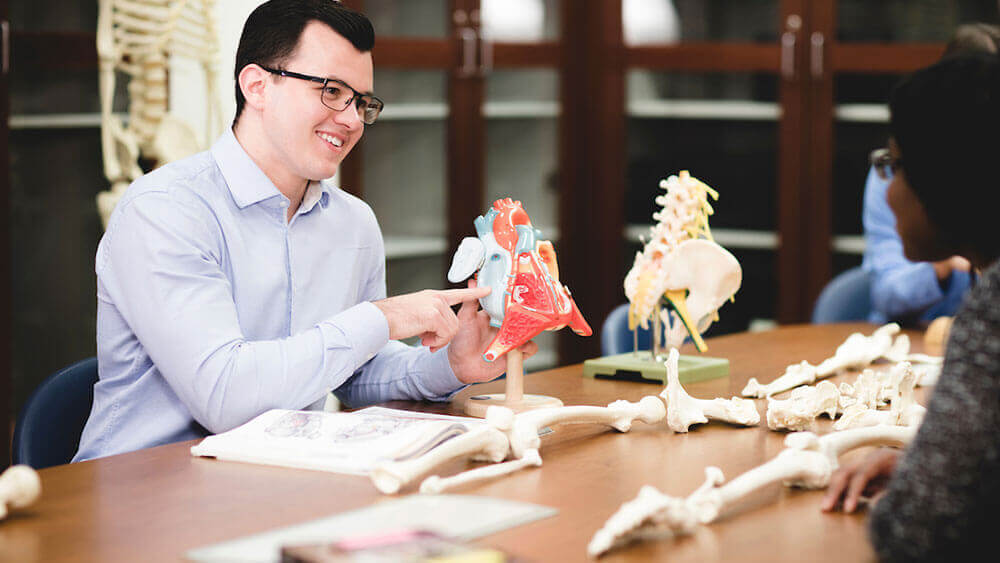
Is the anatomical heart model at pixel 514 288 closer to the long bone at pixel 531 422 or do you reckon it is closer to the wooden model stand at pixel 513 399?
the wooden model stand at pixel 513 399

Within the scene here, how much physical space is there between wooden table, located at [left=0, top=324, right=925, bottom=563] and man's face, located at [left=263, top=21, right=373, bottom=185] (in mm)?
607

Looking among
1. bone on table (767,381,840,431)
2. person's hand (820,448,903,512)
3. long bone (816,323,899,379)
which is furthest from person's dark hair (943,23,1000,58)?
person's hand (820,448,903,512)

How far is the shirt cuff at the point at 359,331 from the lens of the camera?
189 cm

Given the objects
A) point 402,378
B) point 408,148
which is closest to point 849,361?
point 402,378

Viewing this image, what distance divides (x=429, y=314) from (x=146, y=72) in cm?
193

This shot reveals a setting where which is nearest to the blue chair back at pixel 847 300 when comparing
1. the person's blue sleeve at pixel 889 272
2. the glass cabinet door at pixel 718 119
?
the person's blue sleeve at pixel 889 272

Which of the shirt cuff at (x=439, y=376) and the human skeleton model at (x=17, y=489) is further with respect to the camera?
the shirt cuff at (x=439, y=376)

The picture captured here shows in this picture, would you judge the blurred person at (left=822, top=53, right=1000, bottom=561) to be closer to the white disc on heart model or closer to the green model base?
the white disc on heart model

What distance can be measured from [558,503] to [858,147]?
332cm

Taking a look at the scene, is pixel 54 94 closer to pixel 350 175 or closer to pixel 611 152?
pixel 350 175

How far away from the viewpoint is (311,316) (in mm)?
2156

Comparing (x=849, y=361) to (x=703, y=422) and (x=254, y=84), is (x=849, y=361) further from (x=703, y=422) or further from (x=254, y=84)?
(x=254, y=84)

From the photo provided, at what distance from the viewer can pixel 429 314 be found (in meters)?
1.95

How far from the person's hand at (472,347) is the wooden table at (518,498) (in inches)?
8.9
